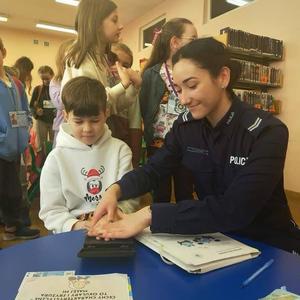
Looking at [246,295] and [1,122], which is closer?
[246,295]

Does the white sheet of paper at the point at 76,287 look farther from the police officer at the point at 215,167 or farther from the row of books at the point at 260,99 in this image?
the row of books at the point at 260,99

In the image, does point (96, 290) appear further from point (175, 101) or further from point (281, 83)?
point (281, 83)

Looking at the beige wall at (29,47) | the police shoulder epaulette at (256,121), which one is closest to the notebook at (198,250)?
the police shoulder epaulette at (256,121)

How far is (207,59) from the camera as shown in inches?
45.0

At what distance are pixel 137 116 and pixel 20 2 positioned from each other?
268 inches

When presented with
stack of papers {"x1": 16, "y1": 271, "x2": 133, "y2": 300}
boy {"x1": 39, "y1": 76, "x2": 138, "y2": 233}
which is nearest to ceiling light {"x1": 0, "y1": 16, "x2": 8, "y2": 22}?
boy {"x1": 39, "y1": 76, "x2": 138, "y2": 233}

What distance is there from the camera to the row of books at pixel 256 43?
4.50 meters

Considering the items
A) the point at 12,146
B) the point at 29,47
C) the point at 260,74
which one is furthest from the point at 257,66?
the point at 29,47

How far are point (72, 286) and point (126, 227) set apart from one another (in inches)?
10.3

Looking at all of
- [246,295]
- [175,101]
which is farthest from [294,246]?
[175,101]

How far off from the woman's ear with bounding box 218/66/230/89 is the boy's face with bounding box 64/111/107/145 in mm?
610

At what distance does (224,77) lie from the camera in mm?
1184

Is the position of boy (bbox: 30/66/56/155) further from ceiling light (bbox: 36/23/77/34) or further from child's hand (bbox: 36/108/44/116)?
ceiling light (bbox: 36/23/77/34)

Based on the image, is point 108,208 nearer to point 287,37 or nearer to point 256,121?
point 256,121
